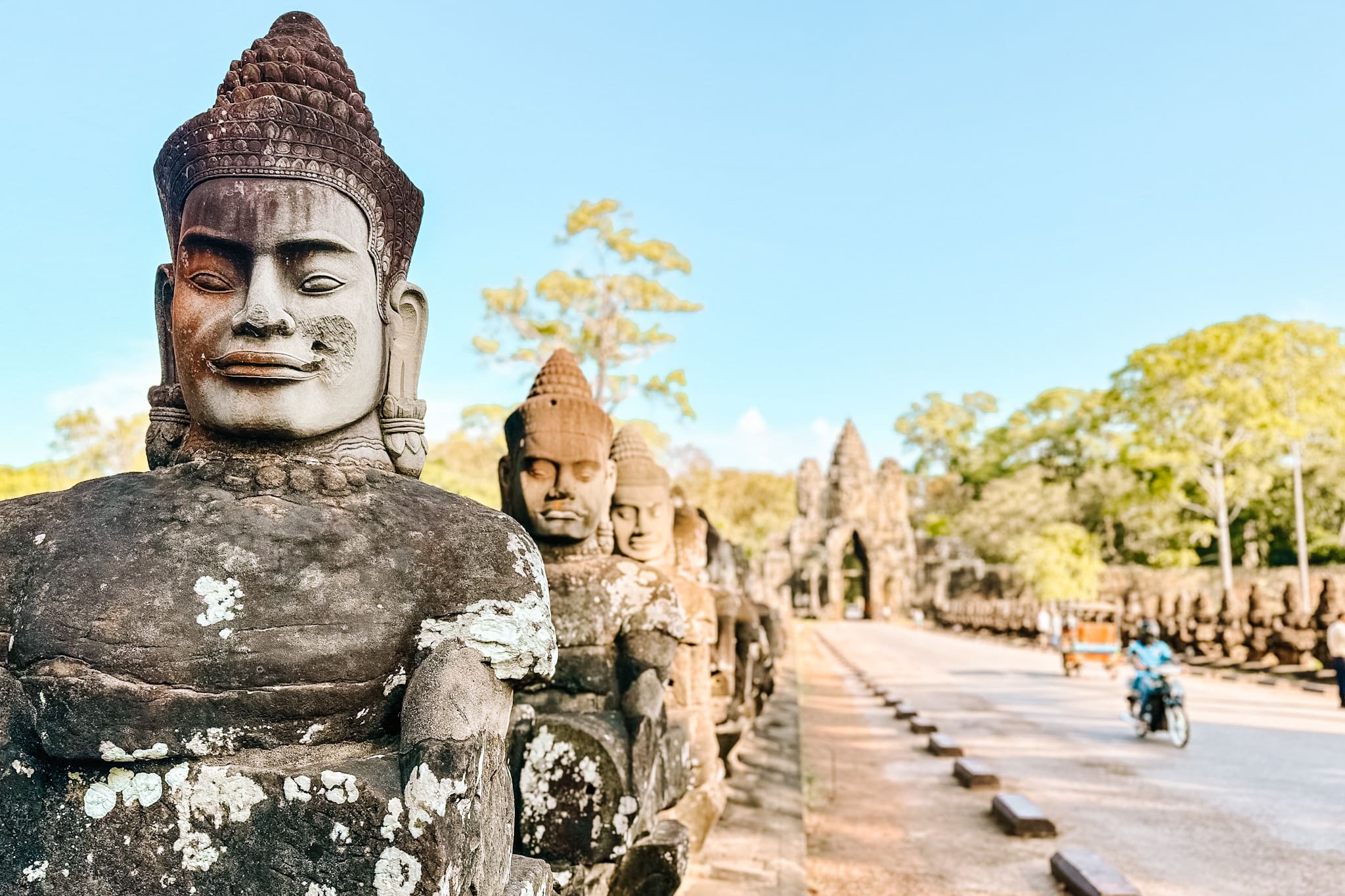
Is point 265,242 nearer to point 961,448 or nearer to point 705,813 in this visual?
point 705,813

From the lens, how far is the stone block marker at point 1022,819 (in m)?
6.20

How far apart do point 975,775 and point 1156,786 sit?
1502 millimetres

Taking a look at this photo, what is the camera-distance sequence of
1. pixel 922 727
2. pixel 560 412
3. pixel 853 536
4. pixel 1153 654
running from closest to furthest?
pixel 560 412 → pixel 1153 654 → pixel 922 727 → pixel 853 536

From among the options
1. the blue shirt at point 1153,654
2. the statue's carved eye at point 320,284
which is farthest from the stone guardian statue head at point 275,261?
the blue shirt at point 1153,654

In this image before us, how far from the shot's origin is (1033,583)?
34.4m

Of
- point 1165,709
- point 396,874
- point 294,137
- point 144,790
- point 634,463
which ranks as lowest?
point 1165,709

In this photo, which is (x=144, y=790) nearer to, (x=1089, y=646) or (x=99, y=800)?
(x=99, y=800)

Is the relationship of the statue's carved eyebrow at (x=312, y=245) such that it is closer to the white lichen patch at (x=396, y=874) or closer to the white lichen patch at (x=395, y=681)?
the white lichen patch at (x=395, y=681)

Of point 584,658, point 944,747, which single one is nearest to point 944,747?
point 944,747

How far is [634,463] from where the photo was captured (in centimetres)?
493

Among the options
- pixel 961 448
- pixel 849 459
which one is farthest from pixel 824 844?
pixel 961 448

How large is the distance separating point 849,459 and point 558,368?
4686 centimetres

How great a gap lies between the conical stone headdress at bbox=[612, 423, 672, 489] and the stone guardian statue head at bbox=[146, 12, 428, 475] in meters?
2.67

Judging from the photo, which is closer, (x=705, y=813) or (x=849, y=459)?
(x=705, y=813)
